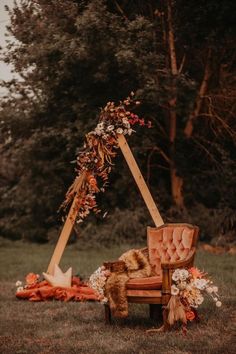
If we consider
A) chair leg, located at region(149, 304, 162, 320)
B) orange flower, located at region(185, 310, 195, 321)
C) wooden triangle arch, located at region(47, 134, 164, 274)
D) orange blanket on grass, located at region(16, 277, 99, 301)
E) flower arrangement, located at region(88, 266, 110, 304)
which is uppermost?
wooden triangle arch, located at region(47, 134, 164, 274)

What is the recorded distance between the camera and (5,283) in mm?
10016

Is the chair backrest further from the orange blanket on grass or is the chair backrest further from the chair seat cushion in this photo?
the orange blanket on grass

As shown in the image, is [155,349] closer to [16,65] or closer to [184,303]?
[184,303]

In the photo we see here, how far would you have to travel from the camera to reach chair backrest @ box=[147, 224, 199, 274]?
677 centimetres

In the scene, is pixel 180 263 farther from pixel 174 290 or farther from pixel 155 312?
pixel 155 312

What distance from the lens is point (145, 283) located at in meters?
6.22

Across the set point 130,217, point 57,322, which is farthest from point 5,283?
point 130,217

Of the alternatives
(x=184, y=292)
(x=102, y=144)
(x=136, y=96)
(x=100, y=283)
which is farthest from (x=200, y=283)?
(x=136, y=96)

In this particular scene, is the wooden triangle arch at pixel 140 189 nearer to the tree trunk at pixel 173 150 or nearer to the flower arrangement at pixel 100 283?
the flower arrangement at pixel 100 283

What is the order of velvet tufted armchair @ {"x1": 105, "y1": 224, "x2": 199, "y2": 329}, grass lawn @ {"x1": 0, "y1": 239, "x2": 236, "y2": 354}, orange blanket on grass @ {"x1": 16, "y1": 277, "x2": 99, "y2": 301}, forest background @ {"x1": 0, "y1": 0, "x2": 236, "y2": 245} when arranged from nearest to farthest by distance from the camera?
grass lawn @ {"x1": 0, "y1": 239, "x2": 236, "y2": 354}
velvet tufted armchair @ {"x1": 105, "y1": 224, "x2": 199, "y2": 329}
orange blanket on grass @ {"x1": 16, "y1": 277, "x2": 99, "y2": 301}
forest background @ {"x1": 0, "y1": 0, "x2": 236, "y2": 245}

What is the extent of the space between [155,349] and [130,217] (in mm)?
10066

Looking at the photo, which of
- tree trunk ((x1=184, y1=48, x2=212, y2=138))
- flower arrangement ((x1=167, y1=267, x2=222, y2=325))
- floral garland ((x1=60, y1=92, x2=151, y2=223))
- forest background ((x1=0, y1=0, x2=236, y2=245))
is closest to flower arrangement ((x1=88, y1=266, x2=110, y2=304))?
flower arrangement ((x1=167, y1=267, x2=222, y2=325))

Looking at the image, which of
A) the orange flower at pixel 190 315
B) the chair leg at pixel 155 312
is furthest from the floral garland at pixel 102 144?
the orange flower at pixel 190 315

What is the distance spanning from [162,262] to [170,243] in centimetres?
23
